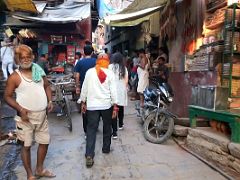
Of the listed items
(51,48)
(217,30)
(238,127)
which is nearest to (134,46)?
(51,48)

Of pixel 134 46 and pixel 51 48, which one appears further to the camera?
pixel 134 46

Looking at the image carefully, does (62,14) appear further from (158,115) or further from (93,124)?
(93,124)

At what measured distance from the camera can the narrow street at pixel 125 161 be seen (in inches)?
202

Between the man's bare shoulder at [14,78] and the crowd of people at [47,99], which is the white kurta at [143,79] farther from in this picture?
the man's bare shoulder at [14,78]

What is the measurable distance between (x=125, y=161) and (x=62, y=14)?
10.8 m

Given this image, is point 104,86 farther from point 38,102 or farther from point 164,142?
Result: point 164,142

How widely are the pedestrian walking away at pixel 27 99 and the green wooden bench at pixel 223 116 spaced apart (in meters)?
2.91

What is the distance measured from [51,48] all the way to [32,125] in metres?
11.9

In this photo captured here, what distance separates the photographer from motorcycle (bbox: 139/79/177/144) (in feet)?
22.3

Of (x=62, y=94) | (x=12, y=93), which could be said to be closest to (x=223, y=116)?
(x=12, y=93)

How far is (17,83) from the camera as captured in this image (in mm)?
4520

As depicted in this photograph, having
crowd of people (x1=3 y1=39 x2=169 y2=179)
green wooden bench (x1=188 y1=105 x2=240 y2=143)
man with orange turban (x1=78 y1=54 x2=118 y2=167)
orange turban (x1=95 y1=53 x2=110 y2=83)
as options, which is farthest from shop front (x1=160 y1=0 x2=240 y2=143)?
orange turban (x1=95 y1=53 x2=110 y2=83)

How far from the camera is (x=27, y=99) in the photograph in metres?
4.58

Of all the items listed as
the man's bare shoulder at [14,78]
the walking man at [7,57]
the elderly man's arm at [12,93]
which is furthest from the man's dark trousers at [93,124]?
the walking man at [7,57]
